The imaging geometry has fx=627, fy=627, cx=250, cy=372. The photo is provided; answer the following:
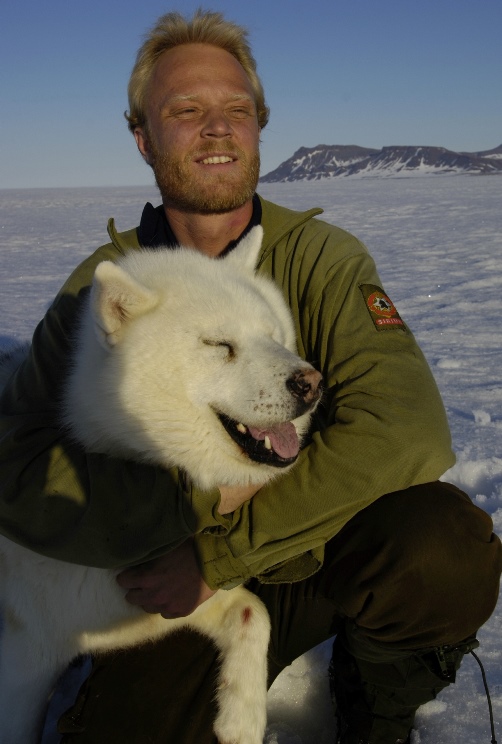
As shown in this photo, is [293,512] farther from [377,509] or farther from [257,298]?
[257,298]

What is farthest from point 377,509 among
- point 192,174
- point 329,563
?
point 192,174

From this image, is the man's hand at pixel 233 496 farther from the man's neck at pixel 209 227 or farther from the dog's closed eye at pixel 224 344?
the man's neck at pixel 209 227

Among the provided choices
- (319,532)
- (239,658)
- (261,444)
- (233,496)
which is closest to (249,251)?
(261,444)

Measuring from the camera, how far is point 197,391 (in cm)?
181

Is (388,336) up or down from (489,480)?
up

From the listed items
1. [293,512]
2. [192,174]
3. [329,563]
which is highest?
[192,174]

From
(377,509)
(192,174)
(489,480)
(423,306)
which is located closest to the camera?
(377,509)

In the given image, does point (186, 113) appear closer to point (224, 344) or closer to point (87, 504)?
point (224, 344)

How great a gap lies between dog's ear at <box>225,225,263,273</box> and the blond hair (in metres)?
1.10

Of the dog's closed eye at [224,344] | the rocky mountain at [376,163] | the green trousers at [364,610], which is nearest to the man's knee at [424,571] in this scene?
the green trousers at [364,610]

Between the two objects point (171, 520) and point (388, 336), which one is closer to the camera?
point (171, 520)

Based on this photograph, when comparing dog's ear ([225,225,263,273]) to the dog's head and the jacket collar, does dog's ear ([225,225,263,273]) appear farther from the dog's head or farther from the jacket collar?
the dog's head

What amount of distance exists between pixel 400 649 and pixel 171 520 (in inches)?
31.6

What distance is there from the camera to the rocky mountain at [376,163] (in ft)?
248
